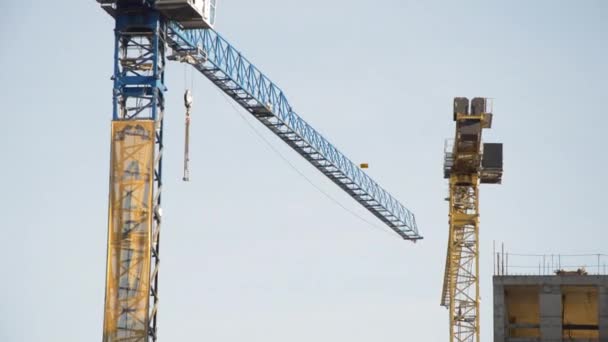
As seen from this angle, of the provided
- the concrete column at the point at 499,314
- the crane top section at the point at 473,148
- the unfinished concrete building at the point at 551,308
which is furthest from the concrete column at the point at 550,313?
the crane top section at the point at 473,148

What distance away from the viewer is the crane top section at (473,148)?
122750 millimetres

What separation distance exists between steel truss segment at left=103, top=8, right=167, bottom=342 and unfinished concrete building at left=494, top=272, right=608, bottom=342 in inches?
890

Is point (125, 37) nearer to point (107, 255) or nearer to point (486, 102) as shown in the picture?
point (107, 255)

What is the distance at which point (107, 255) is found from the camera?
9588cm

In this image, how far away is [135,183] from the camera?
3814 inches

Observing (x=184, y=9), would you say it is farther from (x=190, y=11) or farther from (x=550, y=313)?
(x=550, y=313)

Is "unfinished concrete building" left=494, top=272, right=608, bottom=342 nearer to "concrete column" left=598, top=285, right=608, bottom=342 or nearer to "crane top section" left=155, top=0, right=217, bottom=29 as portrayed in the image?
"concrete column" left=598, top=285, right=608, bottom=342

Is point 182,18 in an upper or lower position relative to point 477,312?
upper

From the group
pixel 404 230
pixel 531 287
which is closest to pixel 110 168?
pixel 531 287

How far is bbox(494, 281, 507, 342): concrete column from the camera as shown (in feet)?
344

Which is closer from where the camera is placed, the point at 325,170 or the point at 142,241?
the point at 142,241

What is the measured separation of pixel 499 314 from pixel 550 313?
10.1 ft

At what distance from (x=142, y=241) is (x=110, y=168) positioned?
4.70m

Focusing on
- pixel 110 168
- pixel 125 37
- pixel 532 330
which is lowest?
pixel 532 330
